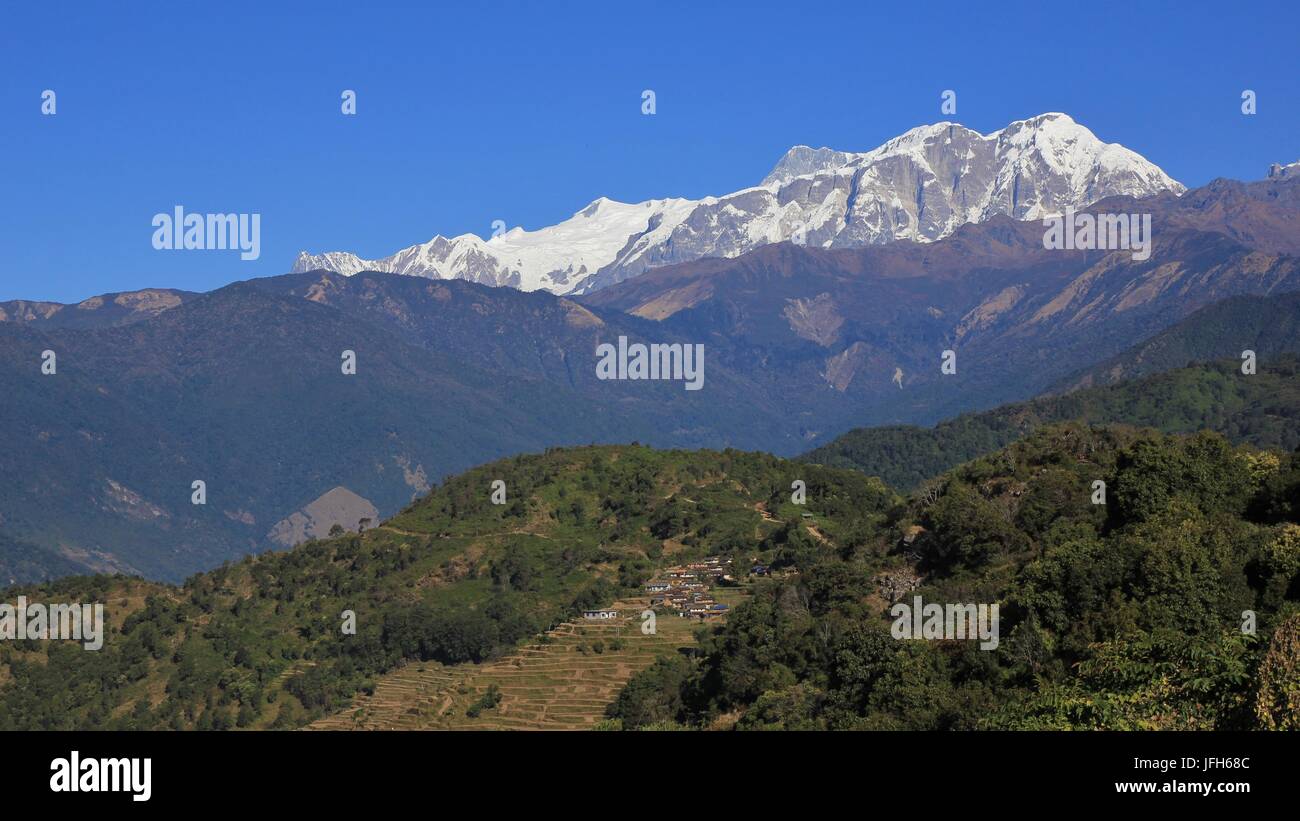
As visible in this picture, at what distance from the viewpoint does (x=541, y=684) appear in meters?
97.2

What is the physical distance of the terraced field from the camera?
90.5m

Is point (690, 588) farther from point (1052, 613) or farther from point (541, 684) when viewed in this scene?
point (1052, 613)

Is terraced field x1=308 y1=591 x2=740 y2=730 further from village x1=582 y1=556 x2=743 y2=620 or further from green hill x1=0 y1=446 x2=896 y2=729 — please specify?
green hill x1=0 y1=446 x2=896 y2=729

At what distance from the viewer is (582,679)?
315 feet

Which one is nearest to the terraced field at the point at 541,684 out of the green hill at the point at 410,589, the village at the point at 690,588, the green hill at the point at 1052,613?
the village at the point at 690,588

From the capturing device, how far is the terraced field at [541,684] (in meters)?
90.5

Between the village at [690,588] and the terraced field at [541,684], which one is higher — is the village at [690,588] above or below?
above

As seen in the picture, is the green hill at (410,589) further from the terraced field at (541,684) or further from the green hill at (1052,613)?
the green hill at (1052,613)

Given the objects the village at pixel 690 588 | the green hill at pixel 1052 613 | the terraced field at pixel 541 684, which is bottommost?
the terraced field at pixel 541 684

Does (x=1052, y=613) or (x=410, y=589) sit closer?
(x=1052, y=613)

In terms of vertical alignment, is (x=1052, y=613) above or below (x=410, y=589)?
above

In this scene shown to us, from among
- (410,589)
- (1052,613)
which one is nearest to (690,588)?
(410,589)
